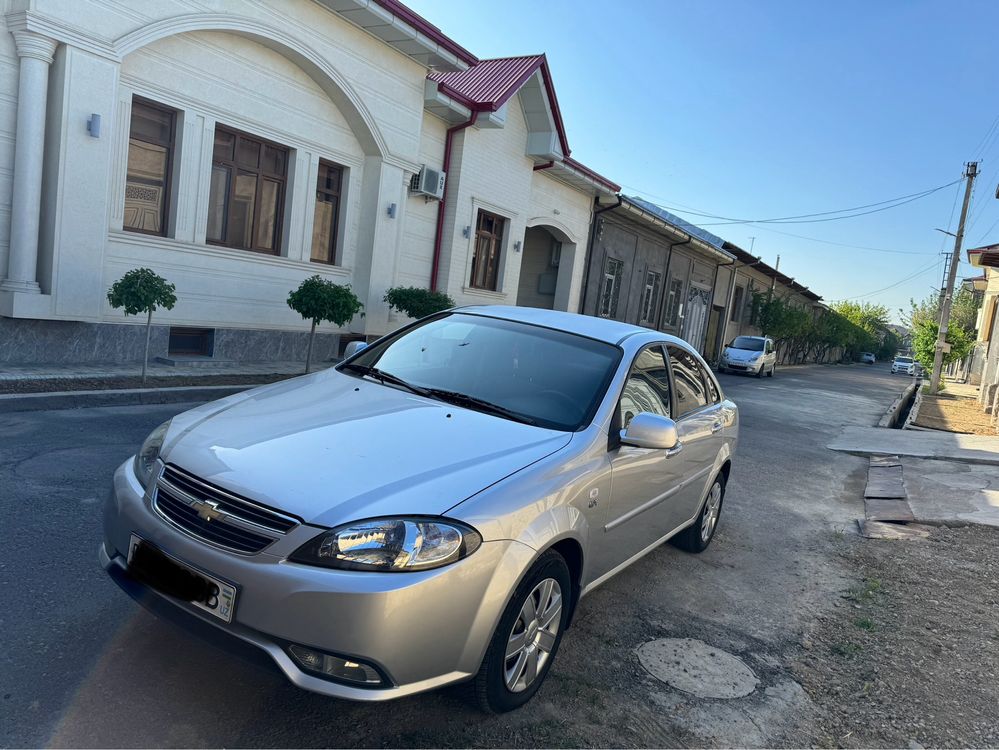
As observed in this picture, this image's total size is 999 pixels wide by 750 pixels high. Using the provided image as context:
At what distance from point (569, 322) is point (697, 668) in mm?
1920

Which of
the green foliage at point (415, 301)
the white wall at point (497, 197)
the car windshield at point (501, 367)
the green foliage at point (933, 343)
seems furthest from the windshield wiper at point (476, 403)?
the green foliage at point (933, 343)

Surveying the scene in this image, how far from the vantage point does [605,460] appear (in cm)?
326

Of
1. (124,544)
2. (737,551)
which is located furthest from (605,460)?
(737,551)

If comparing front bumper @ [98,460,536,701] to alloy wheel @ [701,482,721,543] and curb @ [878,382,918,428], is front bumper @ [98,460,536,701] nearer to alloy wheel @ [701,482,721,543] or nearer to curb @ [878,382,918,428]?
alloy wheel @ [701,482,721,543]

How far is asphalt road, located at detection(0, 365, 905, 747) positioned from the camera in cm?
254

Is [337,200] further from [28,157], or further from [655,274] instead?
[655,274]

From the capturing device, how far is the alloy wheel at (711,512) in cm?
515

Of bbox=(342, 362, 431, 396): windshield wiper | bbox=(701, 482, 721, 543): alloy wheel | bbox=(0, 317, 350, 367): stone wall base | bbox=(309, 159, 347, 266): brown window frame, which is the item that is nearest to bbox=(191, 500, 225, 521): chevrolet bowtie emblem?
bbox=(342, 362, 431, 396): windshield wiper

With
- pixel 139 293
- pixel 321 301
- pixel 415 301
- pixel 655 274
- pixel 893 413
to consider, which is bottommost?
pixel 893 413

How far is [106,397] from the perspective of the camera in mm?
7352

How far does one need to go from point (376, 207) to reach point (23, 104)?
5.58 m

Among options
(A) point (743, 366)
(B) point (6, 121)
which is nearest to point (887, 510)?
(B) point (6, 121)

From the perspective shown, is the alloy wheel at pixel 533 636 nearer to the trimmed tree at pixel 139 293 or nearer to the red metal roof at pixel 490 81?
the trimmed tree at pixel 139 293

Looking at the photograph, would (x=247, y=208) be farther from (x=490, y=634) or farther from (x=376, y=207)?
(x=490, y=634)
